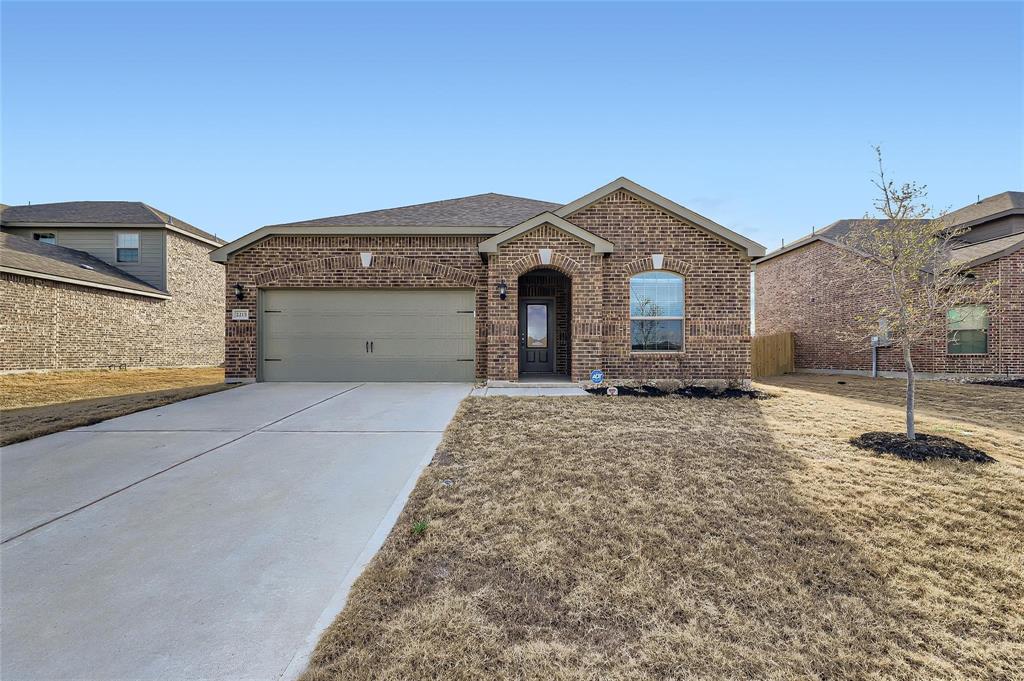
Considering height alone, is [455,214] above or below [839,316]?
above

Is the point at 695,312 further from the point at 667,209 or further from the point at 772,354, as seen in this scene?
the point at 772,354

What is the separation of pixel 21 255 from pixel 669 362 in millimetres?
20800

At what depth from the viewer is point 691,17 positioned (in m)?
12.1

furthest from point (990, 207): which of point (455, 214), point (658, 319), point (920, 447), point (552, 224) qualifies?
point (455, 214)

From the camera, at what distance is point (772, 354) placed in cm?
1616

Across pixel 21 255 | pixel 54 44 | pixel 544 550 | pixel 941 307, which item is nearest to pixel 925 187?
pixel 941 307

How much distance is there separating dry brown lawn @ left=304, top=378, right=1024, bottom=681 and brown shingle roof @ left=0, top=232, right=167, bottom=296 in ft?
55.4

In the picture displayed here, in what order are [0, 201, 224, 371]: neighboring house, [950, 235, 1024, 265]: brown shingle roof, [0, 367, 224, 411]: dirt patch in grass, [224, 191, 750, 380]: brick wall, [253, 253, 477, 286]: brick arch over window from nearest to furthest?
1. [0, 367, 224, 411]: dirt patch in grass
2. [224, 191, 750, 380]: brick wall
3. [253, 253, 477, 286]: brick arch over window
4. [950, 235, 1024, 265]: brown shingle roof
5. [0, 201, 224, 371]: neighboring house

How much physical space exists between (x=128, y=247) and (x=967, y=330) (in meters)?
31.5

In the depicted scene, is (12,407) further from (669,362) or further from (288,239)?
(669,362)

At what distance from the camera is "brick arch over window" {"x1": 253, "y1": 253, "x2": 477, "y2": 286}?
10594 mm

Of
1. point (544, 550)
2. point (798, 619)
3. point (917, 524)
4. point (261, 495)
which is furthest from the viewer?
point (261, 495)

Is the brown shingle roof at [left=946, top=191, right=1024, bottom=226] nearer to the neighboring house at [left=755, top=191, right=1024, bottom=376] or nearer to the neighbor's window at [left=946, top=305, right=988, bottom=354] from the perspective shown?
the neighboring house at [left=755, top=191, right=1024, bottom=376]

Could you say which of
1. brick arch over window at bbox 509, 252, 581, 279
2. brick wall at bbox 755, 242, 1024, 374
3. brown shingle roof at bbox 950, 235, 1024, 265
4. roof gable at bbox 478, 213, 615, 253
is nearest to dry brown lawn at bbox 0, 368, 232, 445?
roof gable at bbox 478, 213, 615, 253
